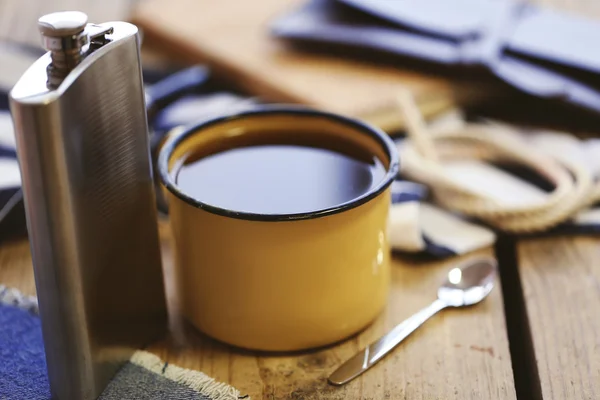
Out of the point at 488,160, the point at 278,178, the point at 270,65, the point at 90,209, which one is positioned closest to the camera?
the point at 90,209

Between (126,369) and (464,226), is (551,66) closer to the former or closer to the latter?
(464,226)

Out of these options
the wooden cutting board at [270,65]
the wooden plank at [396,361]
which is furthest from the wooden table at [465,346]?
the wooden cutting board at [270,65]

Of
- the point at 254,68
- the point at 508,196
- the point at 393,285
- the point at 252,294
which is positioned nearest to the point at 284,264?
the point at 252,294

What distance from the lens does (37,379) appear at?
435 millimetres

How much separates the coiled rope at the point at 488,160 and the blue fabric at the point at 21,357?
0.99 ft

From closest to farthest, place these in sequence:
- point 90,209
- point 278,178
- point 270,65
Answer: point 90,209 < point 278,178 < point 270,65

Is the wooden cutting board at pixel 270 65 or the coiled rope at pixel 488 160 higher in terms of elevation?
the wooden cutting board at pixel 270 65

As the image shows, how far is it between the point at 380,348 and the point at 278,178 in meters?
0.12

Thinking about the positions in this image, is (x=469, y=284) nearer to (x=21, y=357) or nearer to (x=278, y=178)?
(x=278, y=178)

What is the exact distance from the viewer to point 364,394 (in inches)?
16.9

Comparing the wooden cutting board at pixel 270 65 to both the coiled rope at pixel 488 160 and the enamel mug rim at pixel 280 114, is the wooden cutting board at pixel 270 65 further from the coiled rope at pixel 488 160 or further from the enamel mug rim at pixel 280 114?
the enamel mug rim at pixel 280 114

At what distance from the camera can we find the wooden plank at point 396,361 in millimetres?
432

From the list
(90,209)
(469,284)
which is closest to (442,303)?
(469,284)

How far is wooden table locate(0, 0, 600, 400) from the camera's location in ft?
1.42
